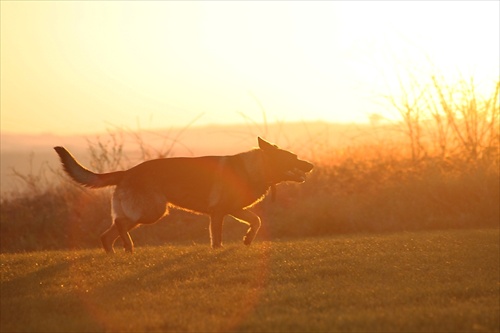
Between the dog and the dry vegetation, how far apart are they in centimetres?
368

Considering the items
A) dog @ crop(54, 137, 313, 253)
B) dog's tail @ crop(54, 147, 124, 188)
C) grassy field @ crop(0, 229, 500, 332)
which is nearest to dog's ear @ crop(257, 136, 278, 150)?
dog @ crop(54, 137, 313, 253)

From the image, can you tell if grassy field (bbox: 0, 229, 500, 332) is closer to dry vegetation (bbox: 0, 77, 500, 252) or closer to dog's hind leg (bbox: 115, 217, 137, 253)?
dog's hind leg (bbox: 115, 217, 137, 253)

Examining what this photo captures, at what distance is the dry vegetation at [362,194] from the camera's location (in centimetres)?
1681

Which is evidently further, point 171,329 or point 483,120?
point 483,120

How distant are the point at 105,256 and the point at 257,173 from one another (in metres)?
2.92

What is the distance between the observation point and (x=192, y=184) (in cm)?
1248

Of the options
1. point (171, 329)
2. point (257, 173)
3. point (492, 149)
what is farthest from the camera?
point (492, 149)

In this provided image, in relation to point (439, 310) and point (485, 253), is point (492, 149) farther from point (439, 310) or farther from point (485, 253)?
point (439, 310)

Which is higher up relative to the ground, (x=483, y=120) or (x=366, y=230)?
(x=483, y=120)

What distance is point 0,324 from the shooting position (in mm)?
8125

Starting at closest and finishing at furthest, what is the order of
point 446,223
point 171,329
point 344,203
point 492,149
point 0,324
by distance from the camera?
1. point 171,329
2. point 0,324
3. point 446,223
4. point 344,203
5. point 492,149

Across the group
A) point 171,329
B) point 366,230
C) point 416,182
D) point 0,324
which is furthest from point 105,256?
point 416,182

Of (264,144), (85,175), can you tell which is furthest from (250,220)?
(85,175)

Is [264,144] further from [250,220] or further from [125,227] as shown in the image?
[125,227]
